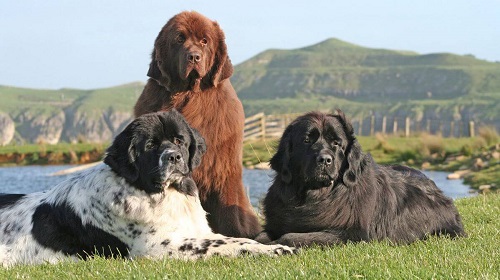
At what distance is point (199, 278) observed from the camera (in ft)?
18.5

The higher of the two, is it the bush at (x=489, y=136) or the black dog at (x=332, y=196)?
the black dog at (x=332, y=196)

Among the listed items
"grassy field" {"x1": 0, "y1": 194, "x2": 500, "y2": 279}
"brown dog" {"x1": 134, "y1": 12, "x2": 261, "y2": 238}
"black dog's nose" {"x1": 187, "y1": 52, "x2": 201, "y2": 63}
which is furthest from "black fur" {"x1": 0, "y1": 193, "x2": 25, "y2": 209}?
"black dog's nose" {"x1": 187, "y1": 52, "x2": 201, "y2": 63}

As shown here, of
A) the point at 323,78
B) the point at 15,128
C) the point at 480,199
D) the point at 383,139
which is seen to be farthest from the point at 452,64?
the point at 480,199

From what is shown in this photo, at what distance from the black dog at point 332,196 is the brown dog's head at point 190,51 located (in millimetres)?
1132

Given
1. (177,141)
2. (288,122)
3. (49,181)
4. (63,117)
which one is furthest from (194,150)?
(63,117)

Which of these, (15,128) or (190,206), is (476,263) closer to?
(190,206)

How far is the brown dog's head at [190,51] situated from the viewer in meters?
8.00

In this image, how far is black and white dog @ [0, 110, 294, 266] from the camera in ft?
22.6

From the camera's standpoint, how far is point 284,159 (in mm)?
7598

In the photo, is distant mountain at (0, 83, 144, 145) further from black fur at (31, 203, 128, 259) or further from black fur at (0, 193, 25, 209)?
black fur at (31, 203, 128, 259)

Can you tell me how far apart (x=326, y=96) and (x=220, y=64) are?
6468 inches

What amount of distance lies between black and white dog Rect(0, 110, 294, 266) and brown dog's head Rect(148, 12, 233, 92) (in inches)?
40.2

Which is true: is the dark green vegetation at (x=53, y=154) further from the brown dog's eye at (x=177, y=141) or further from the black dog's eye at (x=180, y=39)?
the brown dog's eye at (x=177, y=141)

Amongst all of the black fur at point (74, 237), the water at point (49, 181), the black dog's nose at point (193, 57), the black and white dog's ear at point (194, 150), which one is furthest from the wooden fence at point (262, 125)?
the black fur at point (74, 237)
